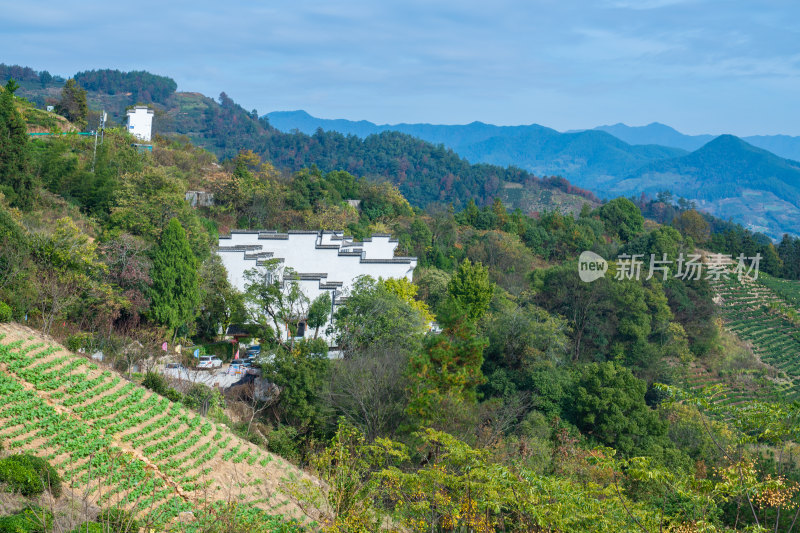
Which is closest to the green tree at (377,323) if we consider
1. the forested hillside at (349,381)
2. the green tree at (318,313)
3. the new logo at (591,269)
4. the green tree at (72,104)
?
the forested hillside at (349,381)

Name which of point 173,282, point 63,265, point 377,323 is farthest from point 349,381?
point 63,265

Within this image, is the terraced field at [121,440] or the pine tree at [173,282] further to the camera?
the pine tree at [173,282]

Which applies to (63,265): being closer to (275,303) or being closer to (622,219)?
(275,303)

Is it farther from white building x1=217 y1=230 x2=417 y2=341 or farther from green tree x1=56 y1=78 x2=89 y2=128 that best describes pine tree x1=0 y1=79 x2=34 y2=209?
green tree x1=56 y1=78 x2=89 y2=128

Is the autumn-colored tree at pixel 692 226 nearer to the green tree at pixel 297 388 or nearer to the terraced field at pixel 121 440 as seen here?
the green tree at pixel 297 388

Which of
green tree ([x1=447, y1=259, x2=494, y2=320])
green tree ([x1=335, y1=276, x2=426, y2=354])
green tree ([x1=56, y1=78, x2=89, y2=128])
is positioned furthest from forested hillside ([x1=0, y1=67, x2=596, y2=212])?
green tree ([x1=335, y1=276, x2=426, y2=354])

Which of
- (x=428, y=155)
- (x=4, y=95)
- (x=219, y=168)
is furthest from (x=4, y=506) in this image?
(x=428, y=155)
